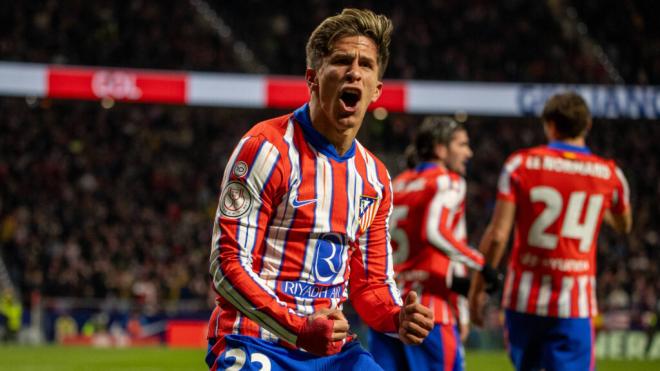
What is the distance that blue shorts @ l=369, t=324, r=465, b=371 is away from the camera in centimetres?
546

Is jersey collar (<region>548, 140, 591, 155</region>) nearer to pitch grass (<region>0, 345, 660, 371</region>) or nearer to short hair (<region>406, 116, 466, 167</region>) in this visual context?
short hair (<region>406, 116, 466, 167</region>)

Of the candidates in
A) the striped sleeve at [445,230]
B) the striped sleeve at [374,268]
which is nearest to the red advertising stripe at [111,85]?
the striped sleeve at [445,230]

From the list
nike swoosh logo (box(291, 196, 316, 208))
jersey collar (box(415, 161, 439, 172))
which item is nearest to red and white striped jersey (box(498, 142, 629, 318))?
jersey collar (box(415, 161, 439, 172))

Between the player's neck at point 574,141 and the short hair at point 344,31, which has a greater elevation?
the short hair at point 344,31

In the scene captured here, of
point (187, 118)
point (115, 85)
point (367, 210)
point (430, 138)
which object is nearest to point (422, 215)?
point (430, 138)

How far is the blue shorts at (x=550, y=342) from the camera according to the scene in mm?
5055

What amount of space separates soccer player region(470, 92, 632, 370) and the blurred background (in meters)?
12.8

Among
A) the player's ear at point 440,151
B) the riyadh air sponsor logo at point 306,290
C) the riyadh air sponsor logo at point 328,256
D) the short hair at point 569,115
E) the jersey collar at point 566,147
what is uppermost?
the short hair at point 569,115

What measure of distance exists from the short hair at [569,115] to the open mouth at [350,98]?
246 cm

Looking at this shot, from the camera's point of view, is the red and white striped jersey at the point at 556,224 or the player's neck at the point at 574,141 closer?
the red and white striped jersey at the point at 556,224

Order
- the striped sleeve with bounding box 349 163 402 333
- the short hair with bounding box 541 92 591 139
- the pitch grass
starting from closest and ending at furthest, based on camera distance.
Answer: the striped sleeve with bounding box 349 163 402 333
the short hair with bounding box 541 92 591 139
the pitch grass

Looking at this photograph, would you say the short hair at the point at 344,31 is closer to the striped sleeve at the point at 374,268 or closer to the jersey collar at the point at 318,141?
the jersey collar at the point at 318,141

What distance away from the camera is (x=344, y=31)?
3.12 m

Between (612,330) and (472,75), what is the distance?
10.8 meters
